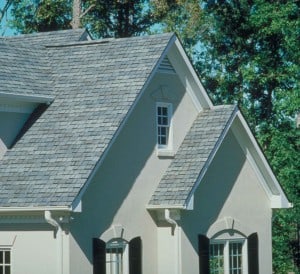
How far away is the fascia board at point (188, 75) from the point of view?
93.1ft

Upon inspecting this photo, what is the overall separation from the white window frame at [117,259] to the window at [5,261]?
240cm

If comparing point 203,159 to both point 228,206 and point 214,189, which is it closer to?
point 214,189

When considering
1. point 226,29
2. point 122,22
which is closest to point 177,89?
point 226,29

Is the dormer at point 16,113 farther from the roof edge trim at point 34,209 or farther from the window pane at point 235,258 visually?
the window pane at point 235,258

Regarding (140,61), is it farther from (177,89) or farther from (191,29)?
(191,29)

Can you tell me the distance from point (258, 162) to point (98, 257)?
272 inches

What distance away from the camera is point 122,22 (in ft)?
175

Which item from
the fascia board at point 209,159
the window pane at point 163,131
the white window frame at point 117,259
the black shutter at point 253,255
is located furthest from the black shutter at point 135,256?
the black shutter at point 253,255

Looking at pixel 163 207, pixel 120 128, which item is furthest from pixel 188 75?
pixel 163 207

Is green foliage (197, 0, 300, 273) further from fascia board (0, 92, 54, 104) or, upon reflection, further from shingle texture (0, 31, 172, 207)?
fascia board (0, 92, 54, 104)

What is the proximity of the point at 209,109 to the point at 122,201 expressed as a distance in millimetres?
4511

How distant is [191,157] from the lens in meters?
27.8

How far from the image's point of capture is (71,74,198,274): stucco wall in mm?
25203

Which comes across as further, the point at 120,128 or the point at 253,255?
the point at 253,255
